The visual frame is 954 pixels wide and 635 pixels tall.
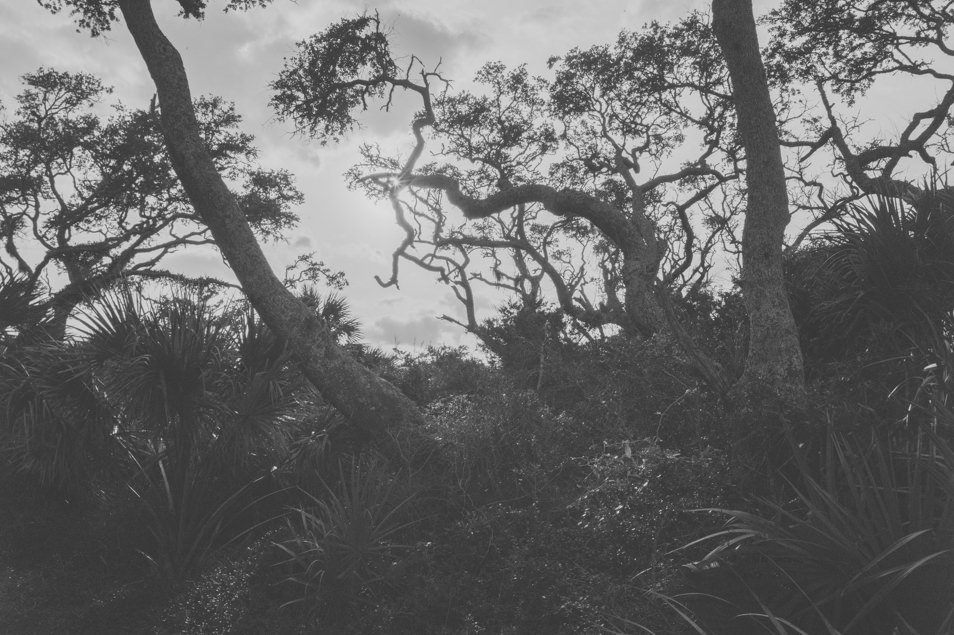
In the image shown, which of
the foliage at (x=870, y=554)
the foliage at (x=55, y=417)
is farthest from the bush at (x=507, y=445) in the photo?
the foliage at (x=55, y=417)

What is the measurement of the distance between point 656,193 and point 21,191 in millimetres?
16026

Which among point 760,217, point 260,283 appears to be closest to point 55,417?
point 260,283

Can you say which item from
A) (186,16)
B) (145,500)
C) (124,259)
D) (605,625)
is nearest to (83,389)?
(145,500)

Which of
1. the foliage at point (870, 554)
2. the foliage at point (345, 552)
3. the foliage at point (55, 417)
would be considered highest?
the foliage at point (55, 417)

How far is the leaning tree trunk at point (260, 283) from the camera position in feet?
28.9

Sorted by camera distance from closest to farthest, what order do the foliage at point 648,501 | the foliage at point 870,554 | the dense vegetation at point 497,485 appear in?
the foliage at point 870,554
the dense vegetation at point 497,485
the foliage at point 648,501

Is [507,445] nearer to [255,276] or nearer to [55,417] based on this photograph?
[255,276]

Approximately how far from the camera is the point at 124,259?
20.0m

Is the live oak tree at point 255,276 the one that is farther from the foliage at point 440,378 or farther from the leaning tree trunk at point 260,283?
the foliage at point 440,378

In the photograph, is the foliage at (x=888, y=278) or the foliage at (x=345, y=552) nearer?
the foliage at (x=345, y=552)

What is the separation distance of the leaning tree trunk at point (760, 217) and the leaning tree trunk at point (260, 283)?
147 inches

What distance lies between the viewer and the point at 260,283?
29.3 feet

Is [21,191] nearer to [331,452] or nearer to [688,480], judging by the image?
[331,452]

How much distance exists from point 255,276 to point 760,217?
549 centimetres
